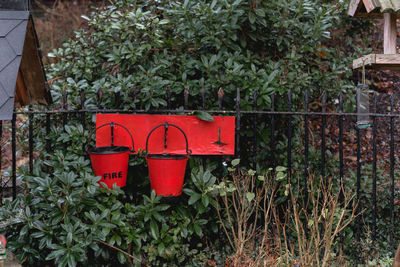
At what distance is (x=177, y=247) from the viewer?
333 cm

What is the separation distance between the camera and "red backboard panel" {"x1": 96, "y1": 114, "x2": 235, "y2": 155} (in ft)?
11.0

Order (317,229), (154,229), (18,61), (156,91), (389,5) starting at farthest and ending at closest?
(156,91)
(154,229)
(389,5)
(317,229)
(18,61)

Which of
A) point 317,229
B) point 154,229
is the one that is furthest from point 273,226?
point 154,229

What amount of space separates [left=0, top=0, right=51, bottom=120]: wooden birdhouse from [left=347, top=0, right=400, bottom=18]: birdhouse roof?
257cm

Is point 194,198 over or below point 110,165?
below

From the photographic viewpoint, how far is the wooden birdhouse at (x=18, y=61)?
6.93 ft

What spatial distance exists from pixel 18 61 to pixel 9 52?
0.08 meters

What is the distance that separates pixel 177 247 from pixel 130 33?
7.19 feet

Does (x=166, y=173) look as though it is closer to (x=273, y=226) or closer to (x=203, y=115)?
(x=203, y=115)

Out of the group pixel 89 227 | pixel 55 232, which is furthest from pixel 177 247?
pixel 55 232

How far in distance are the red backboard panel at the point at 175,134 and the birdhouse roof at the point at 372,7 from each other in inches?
57.0

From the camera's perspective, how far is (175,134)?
343 centimetres

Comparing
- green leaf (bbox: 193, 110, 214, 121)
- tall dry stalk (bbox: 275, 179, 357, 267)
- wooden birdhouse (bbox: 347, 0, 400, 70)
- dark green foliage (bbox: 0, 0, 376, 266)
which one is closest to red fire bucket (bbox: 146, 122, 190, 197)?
dark green foliage (bbox: 0, 0, 376, 266)

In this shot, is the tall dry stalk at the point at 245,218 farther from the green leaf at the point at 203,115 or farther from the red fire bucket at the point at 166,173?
the green leaf at the point at 203,115
